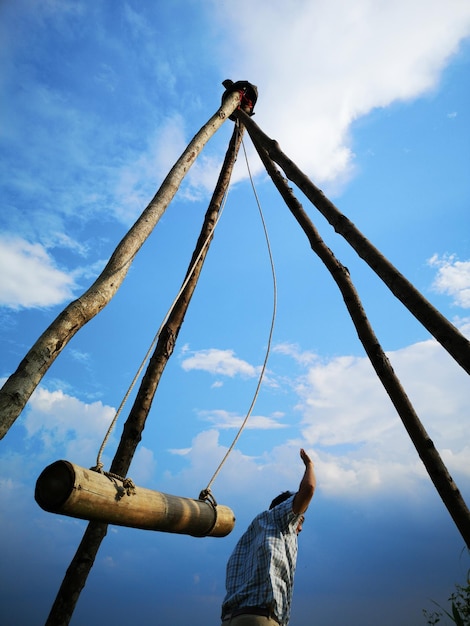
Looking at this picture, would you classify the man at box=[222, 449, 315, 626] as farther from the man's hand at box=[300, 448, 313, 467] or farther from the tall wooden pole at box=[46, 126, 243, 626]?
the tall wooden pole at box=[46, 126, 243, 626]

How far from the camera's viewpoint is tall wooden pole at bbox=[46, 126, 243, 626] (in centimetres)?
356

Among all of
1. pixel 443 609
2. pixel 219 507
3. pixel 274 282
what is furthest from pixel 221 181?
pixel 443 609

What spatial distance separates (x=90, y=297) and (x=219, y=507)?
1.70 meters

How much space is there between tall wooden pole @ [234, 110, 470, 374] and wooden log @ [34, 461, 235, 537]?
1.93 meters

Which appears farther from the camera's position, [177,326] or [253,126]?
[253,126]

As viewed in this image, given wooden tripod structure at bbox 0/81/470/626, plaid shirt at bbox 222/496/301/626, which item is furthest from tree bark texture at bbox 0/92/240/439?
plaid shirt at bbox 222/496/301/626

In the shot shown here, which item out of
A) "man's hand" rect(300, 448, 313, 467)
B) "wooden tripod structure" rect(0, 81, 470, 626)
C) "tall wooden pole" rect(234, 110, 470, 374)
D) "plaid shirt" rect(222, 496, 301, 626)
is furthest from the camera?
"man's hand" rect(300, 448, 313, 467)

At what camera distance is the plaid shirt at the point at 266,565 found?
293 centimetres

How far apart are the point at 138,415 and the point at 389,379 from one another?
2.30 meters

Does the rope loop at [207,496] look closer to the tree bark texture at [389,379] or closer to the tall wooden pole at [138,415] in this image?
the tall wooden pole at [138,415]

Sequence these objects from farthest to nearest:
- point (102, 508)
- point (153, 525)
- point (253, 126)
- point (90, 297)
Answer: point (253, 126) → point (90, 297) → point (153, 525) → point (102, 508)

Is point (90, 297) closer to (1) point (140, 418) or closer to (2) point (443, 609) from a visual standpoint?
(1) point (140, 418)

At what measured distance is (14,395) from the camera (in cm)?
211

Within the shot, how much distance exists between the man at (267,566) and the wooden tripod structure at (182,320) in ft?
2.12
